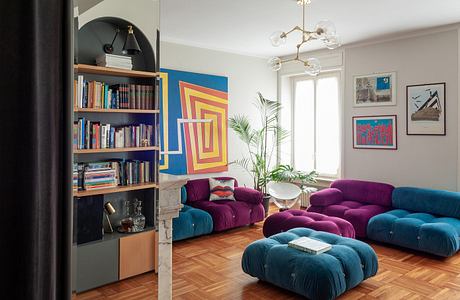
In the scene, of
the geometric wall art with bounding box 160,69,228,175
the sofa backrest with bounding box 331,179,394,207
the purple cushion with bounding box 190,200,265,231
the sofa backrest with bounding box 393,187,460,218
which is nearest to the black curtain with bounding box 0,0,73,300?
the purple cushion with bounding box 190,200,265,231

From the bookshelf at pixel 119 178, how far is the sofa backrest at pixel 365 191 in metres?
3.84

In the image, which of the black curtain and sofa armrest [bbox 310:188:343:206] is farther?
sofa armrest [bbox 310:188:343:206]

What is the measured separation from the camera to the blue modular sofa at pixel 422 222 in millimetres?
3914

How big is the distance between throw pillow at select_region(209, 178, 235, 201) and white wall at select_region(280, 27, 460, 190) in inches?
73.2

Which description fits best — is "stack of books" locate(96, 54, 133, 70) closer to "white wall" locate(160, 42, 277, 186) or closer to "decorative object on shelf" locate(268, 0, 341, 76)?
"decorative object on shelf" locate(268, 0, 341, 76)

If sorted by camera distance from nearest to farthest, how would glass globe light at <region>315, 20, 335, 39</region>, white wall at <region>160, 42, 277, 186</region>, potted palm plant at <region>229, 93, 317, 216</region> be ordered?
glass globe light at <region>315, 20, 335, 39</region>, white wall at <region>160, 42, 277, 186</region>, potted palm plant at <region>229, 93, 317, 216</region>

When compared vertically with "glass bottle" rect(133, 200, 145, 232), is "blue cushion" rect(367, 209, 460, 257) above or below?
below

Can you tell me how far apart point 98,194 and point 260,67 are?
529 centimetres

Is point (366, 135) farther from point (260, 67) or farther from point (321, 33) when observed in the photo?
point (321, 33)

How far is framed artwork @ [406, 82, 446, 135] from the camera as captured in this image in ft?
15.9

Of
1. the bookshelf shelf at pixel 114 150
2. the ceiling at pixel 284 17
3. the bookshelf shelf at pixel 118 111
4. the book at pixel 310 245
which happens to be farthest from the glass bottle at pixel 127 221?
the ceiling at pixel 284 17

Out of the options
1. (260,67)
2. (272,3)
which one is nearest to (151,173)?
(272,3)

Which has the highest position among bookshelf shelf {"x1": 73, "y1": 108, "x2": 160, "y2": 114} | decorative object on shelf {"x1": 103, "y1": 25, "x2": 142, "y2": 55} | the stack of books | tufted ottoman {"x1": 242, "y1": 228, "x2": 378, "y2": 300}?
decorative object on shelf {"x1": 103, "y1": 25, "x2": 142, "y2": 55}

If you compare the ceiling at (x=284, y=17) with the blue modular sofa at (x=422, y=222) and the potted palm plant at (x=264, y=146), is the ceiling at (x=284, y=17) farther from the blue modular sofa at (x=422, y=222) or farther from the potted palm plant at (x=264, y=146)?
the blue modular sofa at (x=422, y=222)
